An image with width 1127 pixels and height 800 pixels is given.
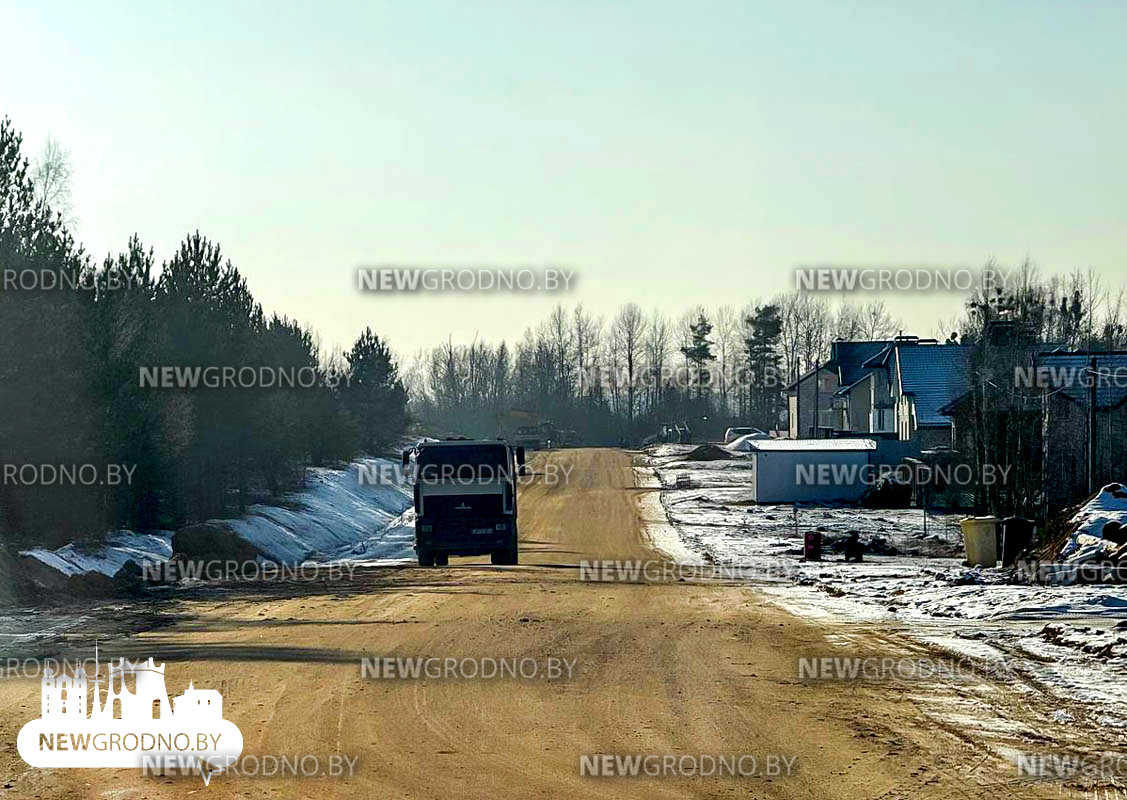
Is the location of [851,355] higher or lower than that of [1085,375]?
higher

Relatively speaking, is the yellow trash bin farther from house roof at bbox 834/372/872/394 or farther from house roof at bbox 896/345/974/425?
house roof at bbox 834/372/872/394

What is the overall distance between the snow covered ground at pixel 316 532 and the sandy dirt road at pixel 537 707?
27.3 feet

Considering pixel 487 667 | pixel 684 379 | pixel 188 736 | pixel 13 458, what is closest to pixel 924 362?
pixel 13 458

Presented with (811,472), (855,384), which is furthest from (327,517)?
(855,384)

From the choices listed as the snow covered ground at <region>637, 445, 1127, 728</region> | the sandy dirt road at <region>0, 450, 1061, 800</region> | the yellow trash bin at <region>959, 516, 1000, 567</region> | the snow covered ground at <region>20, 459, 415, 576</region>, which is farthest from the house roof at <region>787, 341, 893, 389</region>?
the sandy dirt road at <region>0, 450, 1061, 800</region>

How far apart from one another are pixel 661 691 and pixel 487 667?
2.34 metres

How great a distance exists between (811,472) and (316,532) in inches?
930

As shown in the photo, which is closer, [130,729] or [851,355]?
[130,729]

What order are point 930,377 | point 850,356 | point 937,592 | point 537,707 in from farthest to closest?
point 850,356, point 930,377, point 937,592, point 537,707

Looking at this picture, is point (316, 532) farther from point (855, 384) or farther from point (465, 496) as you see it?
point (855, 384)

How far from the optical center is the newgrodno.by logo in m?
9.33

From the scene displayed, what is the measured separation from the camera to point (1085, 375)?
4234cm

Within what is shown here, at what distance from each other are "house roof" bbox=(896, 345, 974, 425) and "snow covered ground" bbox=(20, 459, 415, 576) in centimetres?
2523

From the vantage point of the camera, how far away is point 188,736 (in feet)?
32.9
